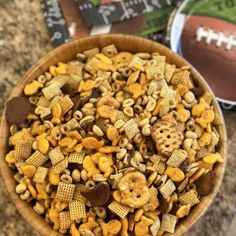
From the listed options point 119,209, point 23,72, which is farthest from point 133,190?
point 23,72

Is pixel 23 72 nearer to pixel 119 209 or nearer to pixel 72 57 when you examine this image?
pixel 72 57

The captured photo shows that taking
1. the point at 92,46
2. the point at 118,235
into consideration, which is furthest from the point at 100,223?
the point at 92,46

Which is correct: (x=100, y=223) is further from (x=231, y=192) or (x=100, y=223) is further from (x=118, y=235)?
(x=231, y=192)

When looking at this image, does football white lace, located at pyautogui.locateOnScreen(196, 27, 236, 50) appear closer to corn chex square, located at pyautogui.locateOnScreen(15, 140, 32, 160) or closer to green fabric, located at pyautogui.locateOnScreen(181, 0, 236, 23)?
green fabric, located at pyautogui.locateOnScreen(181, 0, 236, 23)

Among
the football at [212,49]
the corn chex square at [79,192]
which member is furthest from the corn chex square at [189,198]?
the football at [212,49]

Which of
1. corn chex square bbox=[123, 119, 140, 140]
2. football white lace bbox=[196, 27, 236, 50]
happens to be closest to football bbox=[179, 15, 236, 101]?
football white lace bbox=[196, 27, 236, 50]

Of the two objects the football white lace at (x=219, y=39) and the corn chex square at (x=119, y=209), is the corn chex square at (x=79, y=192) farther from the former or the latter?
the football white lace at (x=219, y=39)
